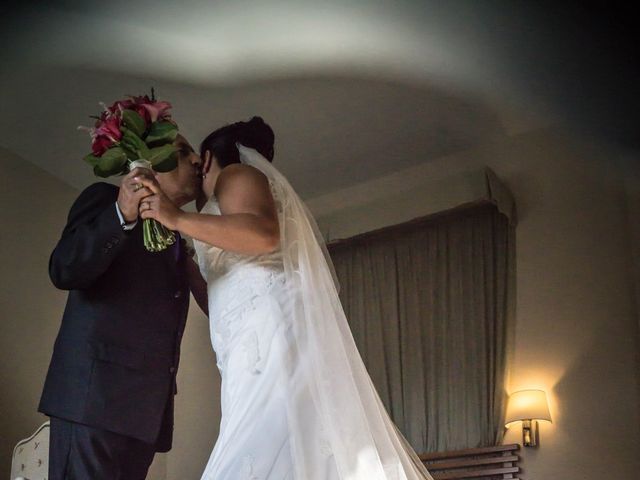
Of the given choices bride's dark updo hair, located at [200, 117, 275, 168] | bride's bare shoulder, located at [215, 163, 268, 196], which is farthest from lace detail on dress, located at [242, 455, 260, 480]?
bride's dark updo hair, located at [200, 117, 275, 168]

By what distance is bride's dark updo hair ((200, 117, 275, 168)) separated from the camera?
2.81m

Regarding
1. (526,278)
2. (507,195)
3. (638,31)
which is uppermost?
(507,195)

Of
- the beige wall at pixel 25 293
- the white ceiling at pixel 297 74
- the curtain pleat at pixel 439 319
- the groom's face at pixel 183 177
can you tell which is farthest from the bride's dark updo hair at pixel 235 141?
the curtain pleat at pixel 439 319

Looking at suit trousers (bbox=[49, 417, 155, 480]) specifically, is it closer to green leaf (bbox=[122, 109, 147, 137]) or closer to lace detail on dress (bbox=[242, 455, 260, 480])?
lace detail on dress (bbox=[242, 455, 260, 480])

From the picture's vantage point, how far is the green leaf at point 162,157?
250cm

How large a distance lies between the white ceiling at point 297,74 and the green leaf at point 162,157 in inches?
67.2

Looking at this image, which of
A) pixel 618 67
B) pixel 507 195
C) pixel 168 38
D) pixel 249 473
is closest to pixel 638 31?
pixel 618 67

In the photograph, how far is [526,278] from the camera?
514cm

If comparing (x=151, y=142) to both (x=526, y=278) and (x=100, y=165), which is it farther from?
(x=526, y=278)

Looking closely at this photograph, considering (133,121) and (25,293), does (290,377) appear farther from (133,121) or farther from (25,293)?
(25,293)

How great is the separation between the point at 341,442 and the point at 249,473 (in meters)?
0.23

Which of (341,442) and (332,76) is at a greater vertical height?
(332,76)

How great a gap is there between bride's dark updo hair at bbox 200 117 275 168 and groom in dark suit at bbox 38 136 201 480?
11 cm

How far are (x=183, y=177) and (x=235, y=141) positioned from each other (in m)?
0.21
